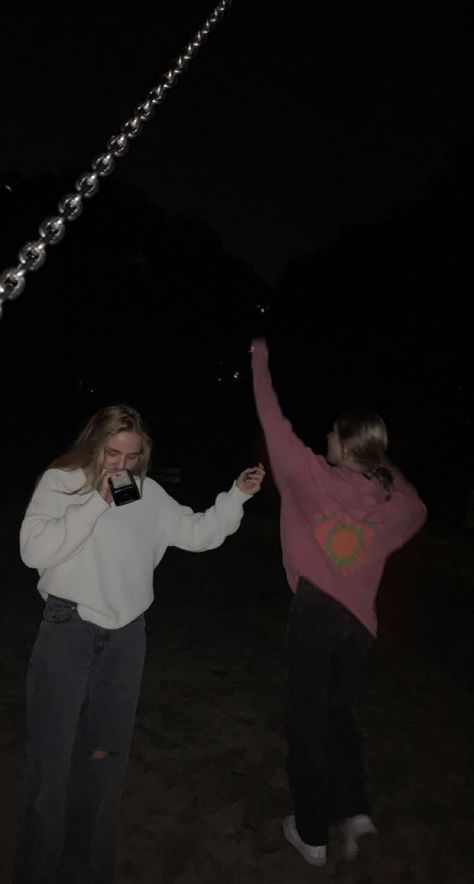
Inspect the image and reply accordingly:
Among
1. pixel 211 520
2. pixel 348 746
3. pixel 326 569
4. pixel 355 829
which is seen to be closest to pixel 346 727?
pixel 348 746

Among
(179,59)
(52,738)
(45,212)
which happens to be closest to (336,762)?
(52,738)

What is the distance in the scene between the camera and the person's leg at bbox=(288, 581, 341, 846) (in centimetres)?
312

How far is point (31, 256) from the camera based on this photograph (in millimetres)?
1465

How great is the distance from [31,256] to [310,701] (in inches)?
93.4

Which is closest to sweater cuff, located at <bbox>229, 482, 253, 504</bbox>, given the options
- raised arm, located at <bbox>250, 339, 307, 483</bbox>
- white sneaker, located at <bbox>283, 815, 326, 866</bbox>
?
raised arm, located at <bbox>250, 339, 307, 483</bbox>

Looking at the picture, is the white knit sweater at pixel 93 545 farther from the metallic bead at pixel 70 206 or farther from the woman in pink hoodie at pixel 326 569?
the metallic bead at pixel 70 206

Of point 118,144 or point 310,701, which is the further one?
point 310,701

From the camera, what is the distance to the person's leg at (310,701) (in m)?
3.12

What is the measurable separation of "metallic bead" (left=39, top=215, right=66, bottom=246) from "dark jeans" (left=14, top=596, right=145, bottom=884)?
4.74 ft

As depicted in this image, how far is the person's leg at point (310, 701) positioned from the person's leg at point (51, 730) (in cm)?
98

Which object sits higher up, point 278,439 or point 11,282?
point 11,282

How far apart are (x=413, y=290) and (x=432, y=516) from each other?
250 inches

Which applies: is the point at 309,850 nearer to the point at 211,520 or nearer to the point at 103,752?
the point at 103,752

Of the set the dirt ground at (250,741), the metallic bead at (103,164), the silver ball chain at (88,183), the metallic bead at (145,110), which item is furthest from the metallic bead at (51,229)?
the dirt ground at (250,741)
